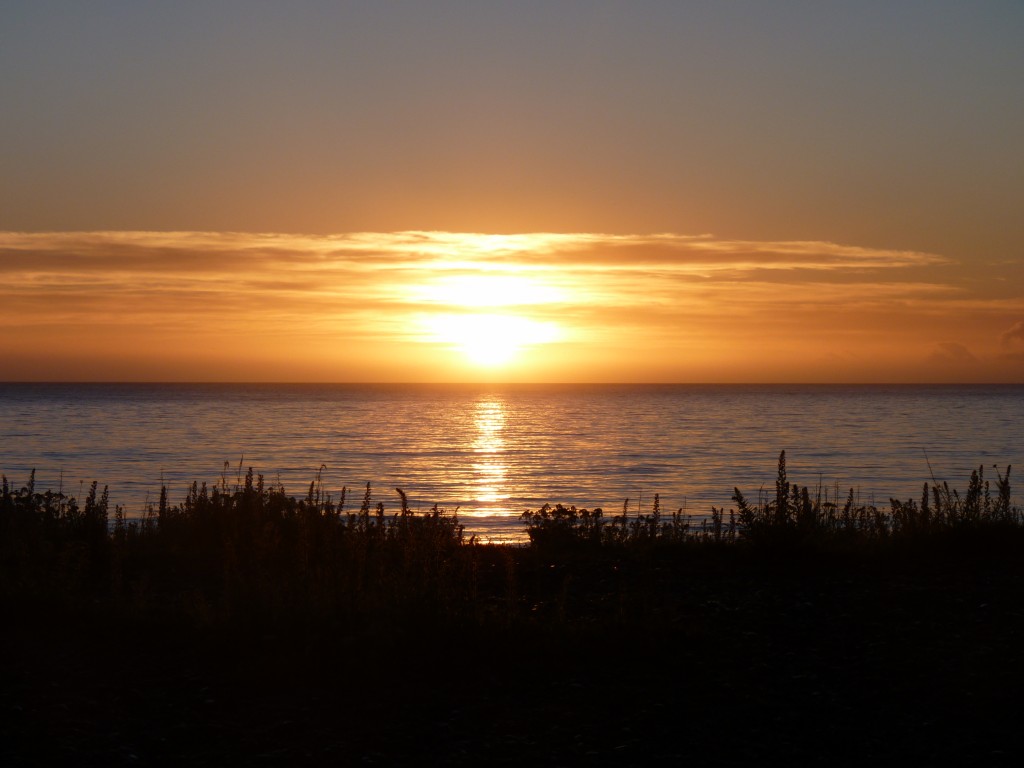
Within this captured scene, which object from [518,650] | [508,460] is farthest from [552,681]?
[508,460]

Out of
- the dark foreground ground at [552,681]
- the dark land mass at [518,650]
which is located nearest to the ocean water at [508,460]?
the dark land mass at [518,650]

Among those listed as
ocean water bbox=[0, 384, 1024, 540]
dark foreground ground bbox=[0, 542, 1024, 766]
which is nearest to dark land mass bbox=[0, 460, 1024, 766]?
dark foreground ground bbox=[0, 542, 1024, 766]

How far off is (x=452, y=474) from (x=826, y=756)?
32446 millimetres

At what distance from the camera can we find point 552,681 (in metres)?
6.33

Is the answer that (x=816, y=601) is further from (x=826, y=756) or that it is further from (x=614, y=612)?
(x=826, y=756)

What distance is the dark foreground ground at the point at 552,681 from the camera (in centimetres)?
521

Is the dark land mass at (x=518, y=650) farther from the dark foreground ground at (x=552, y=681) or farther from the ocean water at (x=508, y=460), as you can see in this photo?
the ocean water at (x=508, y=460)

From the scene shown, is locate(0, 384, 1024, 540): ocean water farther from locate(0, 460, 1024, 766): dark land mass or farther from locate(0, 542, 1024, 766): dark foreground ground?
locate(0, 542, 1024, 766): dark foreground ground

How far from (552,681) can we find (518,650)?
52 cm

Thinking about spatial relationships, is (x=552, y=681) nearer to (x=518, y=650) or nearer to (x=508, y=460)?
(x=518, y=650)

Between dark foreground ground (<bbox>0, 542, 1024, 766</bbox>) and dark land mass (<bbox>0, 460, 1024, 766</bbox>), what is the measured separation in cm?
2

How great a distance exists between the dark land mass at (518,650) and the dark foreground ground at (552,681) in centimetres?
2

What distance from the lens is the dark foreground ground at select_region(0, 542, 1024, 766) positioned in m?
5.21

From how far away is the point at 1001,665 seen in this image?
6348mm
